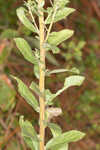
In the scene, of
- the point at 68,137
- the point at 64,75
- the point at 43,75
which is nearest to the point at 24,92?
the point at 43,75

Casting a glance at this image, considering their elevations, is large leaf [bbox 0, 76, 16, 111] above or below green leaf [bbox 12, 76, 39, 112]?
below

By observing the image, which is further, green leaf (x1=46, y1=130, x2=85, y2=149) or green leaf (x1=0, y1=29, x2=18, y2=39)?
green leaf (x1=0, y1=29, x2=18, y2=39)

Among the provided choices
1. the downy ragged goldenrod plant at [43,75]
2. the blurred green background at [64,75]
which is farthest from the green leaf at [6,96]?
the downy ragged goldenrod plant at [43,75]

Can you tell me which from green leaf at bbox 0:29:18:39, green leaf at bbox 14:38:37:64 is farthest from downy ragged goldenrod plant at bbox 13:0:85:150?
green leaf at bbox 0:29:18:39

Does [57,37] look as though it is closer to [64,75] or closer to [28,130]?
[28,130]

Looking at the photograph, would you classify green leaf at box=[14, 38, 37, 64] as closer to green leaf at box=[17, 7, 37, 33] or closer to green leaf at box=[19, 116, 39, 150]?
green leaf at box=[17, 7, 37, 33]

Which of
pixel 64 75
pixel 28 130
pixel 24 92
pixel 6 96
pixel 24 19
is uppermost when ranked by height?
pixel 24 19

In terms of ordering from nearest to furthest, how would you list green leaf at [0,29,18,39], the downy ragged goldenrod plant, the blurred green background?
the downy ragged goldenrod plant < green leaf at [0,29,18,39] < the blurred green background

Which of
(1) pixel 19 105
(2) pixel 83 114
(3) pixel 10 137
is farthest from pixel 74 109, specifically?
(3) pixel 10 137

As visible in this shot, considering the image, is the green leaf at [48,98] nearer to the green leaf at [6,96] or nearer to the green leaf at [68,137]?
the green leaf at [68,137]
